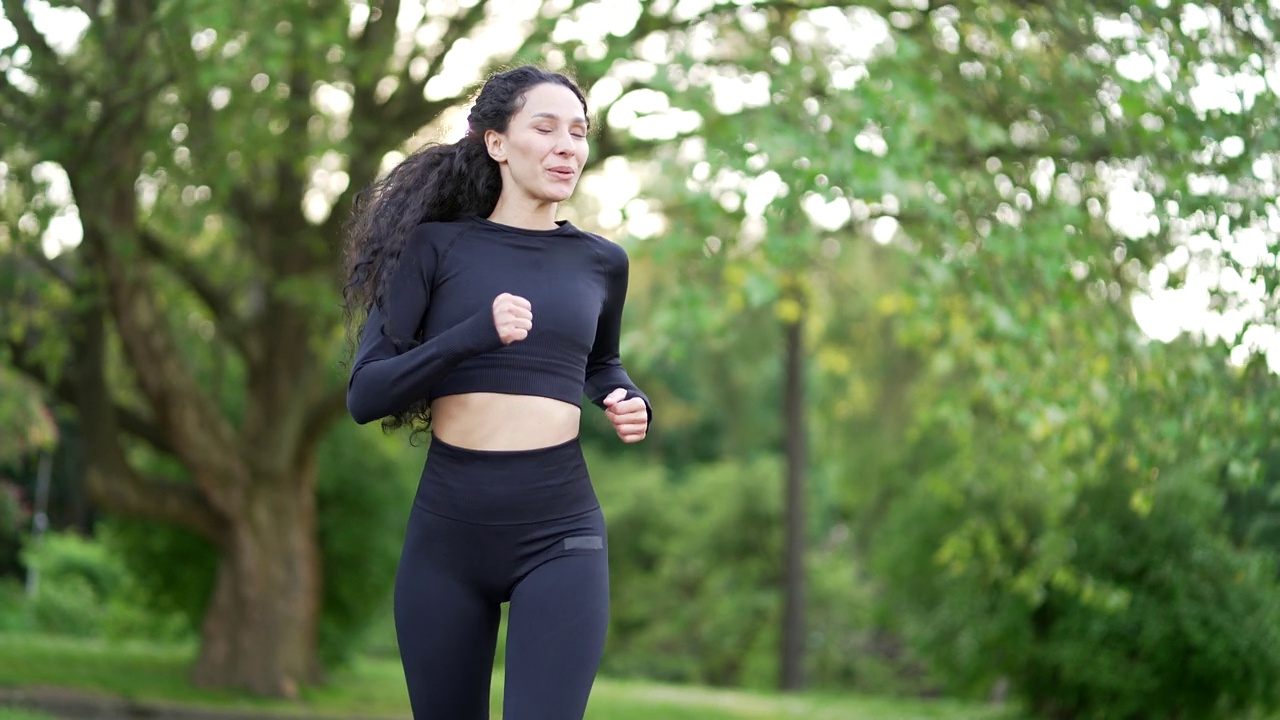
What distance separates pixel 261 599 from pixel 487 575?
11.3 m

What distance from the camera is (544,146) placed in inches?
128

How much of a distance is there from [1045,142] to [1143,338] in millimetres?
1559

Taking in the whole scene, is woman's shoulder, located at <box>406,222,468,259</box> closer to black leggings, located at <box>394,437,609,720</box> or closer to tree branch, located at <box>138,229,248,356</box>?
black leggings, located at <box>394,437,609,720</box>

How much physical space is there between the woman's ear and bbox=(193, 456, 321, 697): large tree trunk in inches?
427

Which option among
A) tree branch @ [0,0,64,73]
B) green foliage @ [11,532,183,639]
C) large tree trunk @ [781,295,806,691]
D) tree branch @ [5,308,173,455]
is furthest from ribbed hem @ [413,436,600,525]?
large tree trunk @ [781,295,806,691]

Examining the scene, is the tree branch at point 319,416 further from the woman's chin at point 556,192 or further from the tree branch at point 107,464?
the woman's chin at point 556,192

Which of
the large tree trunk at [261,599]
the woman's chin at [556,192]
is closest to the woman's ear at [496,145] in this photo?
the woman's chin at [556,192]

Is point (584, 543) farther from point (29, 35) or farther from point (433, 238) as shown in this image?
point (29, 35)

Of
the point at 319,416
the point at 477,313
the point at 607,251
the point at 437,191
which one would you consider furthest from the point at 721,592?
the point at 477,313

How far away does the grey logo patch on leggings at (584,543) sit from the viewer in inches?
122

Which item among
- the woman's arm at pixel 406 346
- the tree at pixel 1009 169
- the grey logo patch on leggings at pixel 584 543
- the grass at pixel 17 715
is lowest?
the grass at pixel 17 715

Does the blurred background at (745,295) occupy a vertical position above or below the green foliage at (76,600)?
above

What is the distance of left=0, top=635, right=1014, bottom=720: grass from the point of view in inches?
517

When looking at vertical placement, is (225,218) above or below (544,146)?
Result: below
